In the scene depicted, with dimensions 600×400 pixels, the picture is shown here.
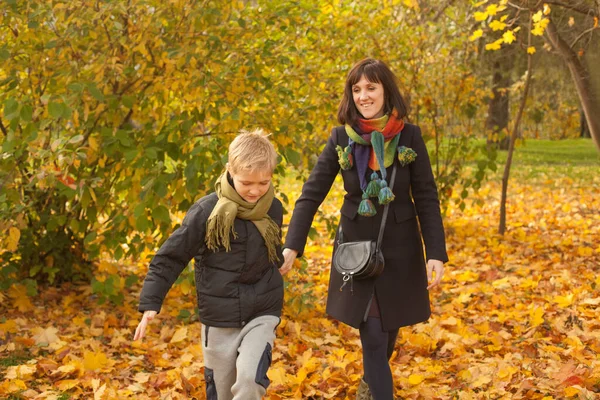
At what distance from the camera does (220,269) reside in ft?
9.43

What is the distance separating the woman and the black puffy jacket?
36 cm

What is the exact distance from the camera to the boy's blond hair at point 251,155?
2.76 meters

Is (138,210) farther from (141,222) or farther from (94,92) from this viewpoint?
(94,92)

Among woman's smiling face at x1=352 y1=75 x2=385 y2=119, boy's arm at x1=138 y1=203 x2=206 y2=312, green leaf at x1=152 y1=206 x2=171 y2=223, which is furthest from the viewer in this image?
green leaf at x1=152 y1=206 x2=171 y2=223

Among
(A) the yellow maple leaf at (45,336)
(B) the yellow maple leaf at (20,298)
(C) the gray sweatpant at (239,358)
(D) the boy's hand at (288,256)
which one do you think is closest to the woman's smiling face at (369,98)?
(D) the boy's hand at (288,256)

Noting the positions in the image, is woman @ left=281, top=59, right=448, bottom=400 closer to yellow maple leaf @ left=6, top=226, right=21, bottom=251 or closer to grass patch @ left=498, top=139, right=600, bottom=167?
yellow maple leaf @ left=6, top=226, right=21, bottom=251

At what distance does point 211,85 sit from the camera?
15.8ft

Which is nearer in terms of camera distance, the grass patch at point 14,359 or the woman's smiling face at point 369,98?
the woman's smiling face at point 369,98

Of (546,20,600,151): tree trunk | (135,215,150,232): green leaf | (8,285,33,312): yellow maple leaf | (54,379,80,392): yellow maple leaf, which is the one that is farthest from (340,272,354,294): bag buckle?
(546,20,600,151): tree trunk

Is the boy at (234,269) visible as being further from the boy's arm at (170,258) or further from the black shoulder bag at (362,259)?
the black shoulder bag at (362,259)

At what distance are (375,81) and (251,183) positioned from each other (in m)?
0.85

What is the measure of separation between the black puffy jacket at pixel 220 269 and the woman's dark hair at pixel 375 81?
31.7 inches

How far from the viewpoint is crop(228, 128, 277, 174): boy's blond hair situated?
276 cm

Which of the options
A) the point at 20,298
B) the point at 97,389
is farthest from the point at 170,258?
the point at 20,298
